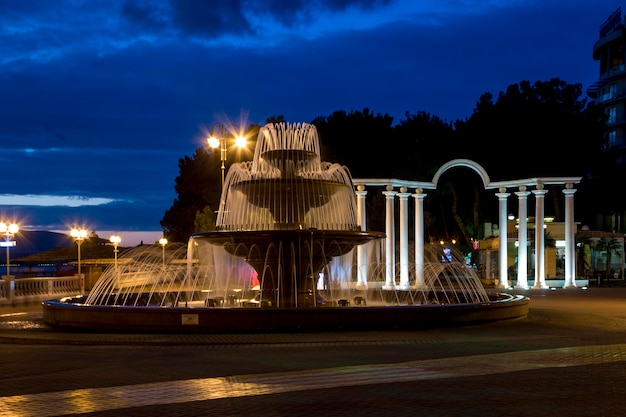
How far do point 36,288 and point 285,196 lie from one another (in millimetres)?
15220

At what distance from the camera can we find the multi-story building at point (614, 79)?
3661 inches

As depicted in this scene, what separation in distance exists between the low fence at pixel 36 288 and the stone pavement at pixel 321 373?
10.3m

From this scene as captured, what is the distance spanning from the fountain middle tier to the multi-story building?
7868cm

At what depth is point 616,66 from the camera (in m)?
94.8

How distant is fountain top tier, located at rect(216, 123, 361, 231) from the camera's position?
20.2 meters

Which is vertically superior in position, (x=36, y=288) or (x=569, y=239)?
(x=569, y=239)

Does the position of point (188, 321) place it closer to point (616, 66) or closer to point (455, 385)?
point (455, 385)

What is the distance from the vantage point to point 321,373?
1161cm

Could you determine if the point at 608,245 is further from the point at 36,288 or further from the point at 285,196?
the point at 285,196

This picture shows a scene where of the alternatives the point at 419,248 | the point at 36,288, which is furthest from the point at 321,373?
the point at 419,248

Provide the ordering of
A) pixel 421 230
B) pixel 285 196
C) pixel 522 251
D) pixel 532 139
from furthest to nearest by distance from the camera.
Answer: pixel 532 139
pixel 421 230
pixel 522 251
pixel 285 196

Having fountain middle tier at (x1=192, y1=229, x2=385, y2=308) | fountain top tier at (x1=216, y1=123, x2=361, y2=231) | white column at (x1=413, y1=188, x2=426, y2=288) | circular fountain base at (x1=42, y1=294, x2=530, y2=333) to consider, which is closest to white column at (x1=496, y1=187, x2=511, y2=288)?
white column at (x1=413, y1=188, x2=426, y2=288)

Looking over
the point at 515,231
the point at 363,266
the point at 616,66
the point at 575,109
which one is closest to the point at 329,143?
the point at 515,231

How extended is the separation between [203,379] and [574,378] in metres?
5.28
